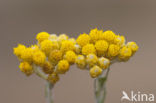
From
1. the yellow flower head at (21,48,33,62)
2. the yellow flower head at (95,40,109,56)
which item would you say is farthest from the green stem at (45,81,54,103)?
the yellow flower head at (95,40,109,56)

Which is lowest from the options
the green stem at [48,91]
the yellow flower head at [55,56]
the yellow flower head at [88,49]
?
the green stem at [48,91]

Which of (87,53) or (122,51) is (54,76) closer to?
(87,53)

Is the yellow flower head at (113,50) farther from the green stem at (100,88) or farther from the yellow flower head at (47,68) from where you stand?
the yellow flower head at (47,68)

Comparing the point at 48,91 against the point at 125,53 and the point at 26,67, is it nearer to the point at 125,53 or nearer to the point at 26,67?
the point at 26,67

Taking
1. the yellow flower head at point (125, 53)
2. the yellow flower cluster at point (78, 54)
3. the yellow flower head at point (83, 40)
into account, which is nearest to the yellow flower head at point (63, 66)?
the yellow flower cluster at point (78, 54)

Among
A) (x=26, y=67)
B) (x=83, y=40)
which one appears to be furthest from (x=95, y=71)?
(x=26, y=67)

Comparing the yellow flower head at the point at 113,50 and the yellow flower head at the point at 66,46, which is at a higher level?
the yellow flower head at the point at 66,46
